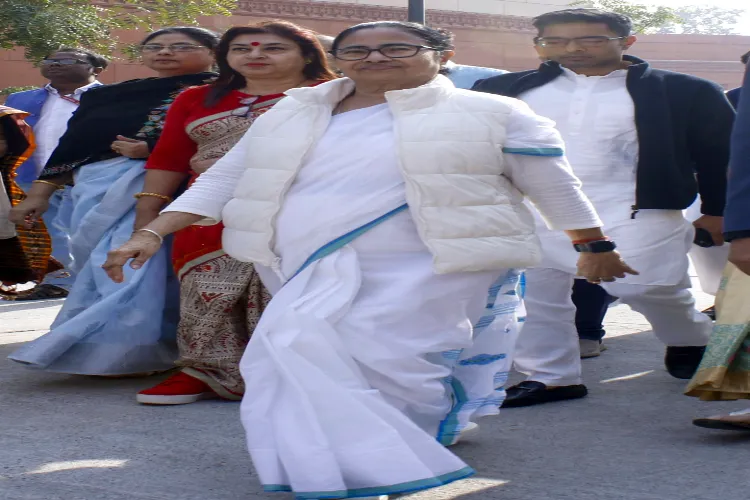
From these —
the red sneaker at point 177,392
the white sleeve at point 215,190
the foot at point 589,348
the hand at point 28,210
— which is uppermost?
the white sleeve at point 215,190

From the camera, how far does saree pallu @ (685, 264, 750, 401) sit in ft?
15.4

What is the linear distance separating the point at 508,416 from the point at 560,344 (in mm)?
490

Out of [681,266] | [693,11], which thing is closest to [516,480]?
[681,266]

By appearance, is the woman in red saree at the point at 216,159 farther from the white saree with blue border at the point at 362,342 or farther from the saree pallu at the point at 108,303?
the white saree with blue border at the point at 362,342

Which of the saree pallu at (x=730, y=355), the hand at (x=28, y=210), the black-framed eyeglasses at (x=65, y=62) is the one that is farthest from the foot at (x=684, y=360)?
the black-framed eyeglasses at (x=65, y=62)

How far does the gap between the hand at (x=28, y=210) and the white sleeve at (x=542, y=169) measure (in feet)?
10.9

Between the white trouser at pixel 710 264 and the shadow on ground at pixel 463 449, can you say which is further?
the white trouser at pixel 710 264

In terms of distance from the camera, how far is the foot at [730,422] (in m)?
4.82

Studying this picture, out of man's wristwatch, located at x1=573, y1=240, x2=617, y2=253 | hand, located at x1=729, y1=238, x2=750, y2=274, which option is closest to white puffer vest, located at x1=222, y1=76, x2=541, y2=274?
man's wristwatch, located at x1=573, y1=240, x2=617, y2=253

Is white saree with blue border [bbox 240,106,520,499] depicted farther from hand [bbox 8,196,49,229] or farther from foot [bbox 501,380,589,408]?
hand [bbox 8,196,49,229]

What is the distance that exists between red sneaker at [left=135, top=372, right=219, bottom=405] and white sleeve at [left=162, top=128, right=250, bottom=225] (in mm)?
1386

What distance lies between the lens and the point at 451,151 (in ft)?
13.5

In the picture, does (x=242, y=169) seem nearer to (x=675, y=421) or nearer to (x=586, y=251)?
(x=586, y=251)

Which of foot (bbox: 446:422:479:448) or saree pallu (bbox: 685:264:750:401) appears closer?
saree pallu (bbox: 685:264:750:401)
